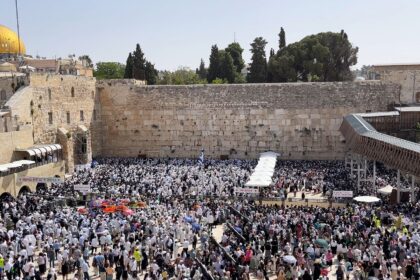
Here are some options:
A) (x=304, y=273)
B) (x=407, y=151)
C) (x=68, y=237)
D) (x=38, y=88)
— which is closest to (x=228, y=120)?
(x=38, y=88)

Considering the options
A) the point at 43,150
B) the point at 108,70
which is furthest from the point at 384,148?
the point at 108,70

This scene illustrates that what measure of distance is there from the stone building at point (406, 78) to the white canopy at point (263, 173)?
9667 millimetres

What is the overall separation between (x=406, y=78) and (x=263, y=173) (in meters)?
14.2

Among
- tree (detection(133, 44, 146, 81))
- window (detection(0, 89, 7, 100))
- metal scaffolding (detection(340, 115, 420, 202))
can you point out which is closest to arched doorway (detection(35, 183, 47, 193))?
window (detection(0, 89, 7, 100))

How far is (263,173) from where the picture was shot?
25234 millimetres

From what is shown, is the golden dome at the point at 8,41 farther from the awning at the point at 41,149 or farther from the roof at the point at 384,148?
the roof at the point at 384,148

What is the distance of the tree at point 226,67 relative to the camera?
54250 millimetres

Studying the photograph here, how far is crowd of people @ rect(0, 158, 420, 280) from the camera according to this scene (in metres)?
13.2

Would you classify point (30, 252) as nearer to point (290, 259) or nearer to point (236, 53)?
point (290, 259)

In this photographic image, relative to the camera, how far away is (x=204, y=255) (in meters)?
14.2

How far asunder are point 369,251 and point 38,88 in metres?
21.8

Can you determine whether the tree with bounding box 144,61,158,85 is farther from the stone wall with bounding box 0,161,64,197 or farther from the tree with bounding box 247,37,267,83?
the stone wall with bounding box 0,161,64,197

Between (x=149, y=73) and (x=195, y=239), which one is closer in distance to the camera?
(x=195, y=239)

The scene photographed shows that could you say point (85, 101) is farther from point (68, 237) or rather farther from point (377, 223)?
point (377, 223)
